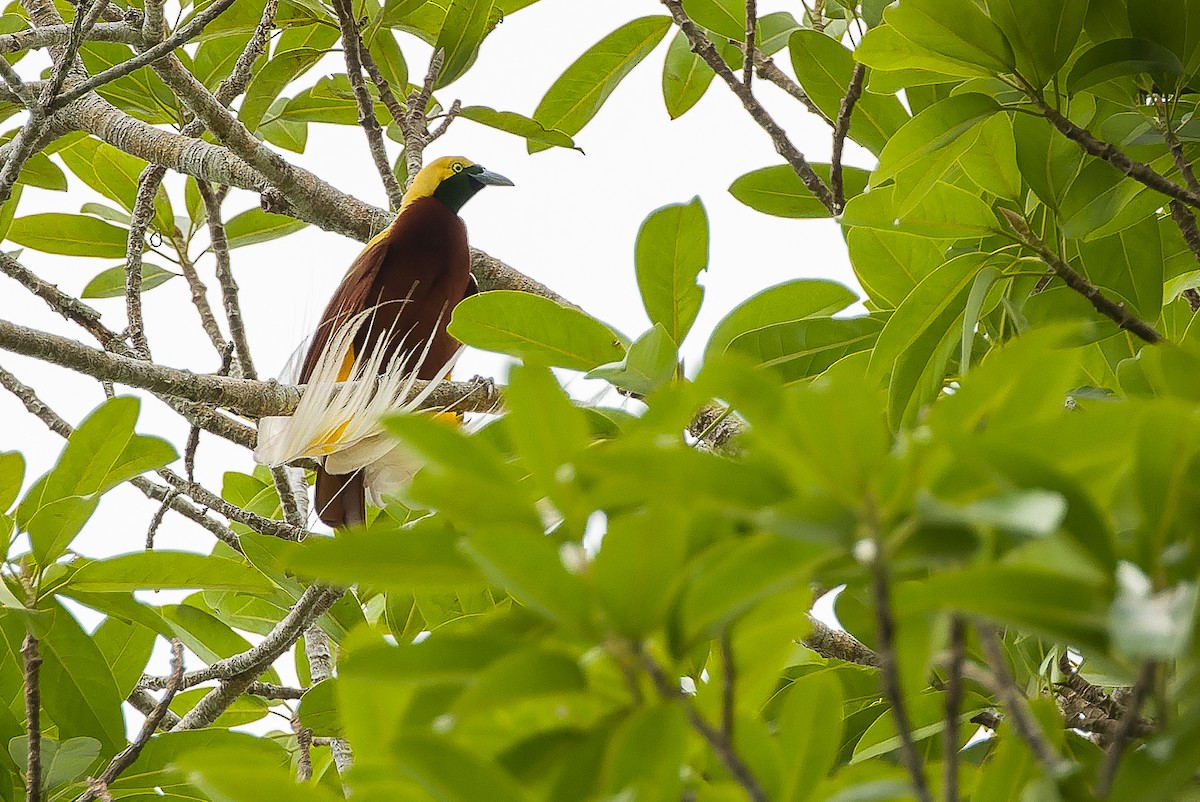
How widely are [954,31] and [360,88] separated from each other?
126 centimetres

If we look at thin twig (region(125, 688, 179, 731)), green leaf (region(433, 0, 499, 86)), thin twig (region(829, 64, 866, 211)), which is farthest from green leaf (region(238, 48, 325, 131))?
thin twig (region(829, 64, 866, 211))

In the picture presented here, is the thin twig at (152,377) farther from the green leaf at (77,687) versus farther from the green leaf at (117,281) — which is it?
the green leaf at (117,281)

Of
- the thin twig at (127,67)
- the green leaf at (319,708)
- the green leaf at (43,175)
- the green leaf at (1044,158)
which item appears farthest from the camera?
the green leaf at (43,175)

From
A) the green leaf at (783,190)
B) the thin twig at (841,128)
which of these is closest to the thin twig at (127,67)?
the green leaf at (783,190)

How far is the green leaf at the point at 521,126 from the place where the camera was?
223cm

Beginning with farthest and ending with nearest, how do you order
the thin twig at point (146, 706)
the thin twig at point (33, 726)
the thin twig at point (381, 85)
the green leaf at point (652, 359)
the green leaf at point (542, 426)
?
the thin twig at point (381, 85) → the thin twig at point (146, 706) → the thin twig at point (33, 726) → the green leaf at point (652, 359) → the green leaf at point (542, 426)

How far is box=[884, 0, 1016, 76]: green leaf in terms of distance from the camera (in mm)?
1075

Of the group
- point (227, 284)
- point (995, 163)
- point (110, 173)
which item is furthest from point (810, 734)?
point (110, 173)

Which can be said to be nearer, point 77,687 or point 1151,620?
point 1151,620

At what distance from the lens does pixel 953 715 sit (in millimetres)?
442

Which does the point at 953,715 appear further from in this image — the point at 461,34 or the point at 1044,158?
the point at 461,34

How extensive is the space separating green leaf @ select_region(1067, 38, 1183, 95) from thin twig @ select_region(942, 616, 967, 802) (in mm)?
796

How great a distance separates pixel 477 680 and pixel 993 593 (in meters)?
0.20

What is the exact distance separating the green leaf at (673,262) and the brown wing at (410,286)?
6.28 ft
